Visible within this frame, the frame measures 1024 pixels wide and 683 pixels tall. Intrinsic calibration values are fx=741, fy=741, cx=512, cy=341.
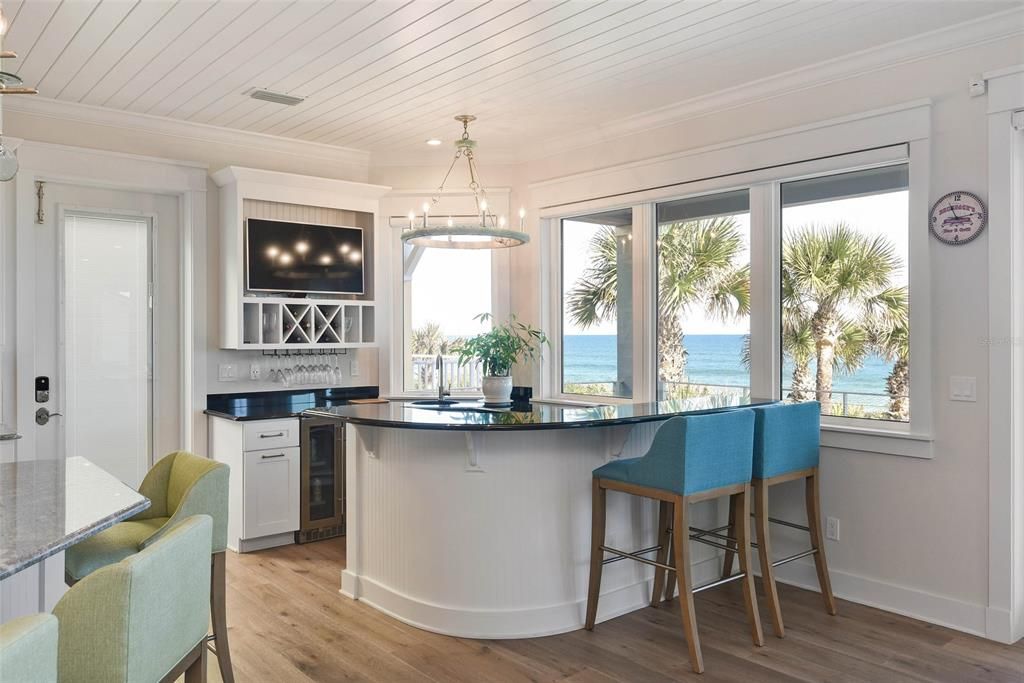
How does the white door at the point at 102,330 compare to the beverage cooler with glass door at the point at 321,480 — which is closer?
the white door at the point at 102,330

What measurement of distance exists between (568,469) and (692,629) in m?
0.87

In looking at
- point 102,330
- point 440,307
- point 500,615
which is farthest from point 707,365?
point 102,330

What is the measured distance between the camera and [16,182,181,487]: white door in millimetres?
4406

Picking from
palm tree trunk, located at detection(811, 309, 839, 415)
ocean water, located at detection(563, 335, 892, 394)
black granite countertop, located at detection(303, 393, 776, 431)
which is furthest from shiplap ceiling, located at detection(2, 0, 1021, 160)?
black granite countertop, located at detection(303, 393, 776, 431)

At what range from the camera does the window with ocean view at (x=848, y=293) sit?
373 cm

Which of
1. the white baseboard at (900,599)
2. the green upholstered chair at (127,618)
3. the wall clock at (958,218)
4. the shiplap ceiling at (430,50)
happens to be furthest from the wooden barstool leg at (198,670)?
the wall clock at (958,218)

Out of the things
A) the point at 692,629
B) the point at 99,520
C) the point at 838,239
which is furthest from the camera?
the point at 838,239

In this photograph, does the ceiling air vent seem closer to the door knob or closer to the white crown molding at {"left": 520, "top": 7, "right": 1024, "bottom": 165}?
the white crown molding at {"left": 520, "top": 7, "right": 1024, "bottom": 165}

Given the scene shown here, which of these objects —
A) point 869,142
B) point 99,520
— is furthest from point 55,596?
point 869,142

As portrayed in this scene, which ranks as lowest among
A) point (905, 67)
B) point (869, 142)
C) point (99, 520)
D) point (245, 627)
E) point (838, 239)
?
point (245, 627)

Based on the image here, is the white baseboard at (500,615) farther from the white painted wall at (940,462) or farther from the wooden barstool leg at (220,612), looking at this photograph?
the white painted wall at (940,462)

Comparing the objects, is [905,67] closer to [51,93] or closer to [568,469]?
[568,469]

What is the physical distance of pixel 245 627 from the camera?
345cm

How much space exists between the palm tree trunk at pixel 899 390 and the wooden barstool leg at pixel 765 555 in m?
0.86
